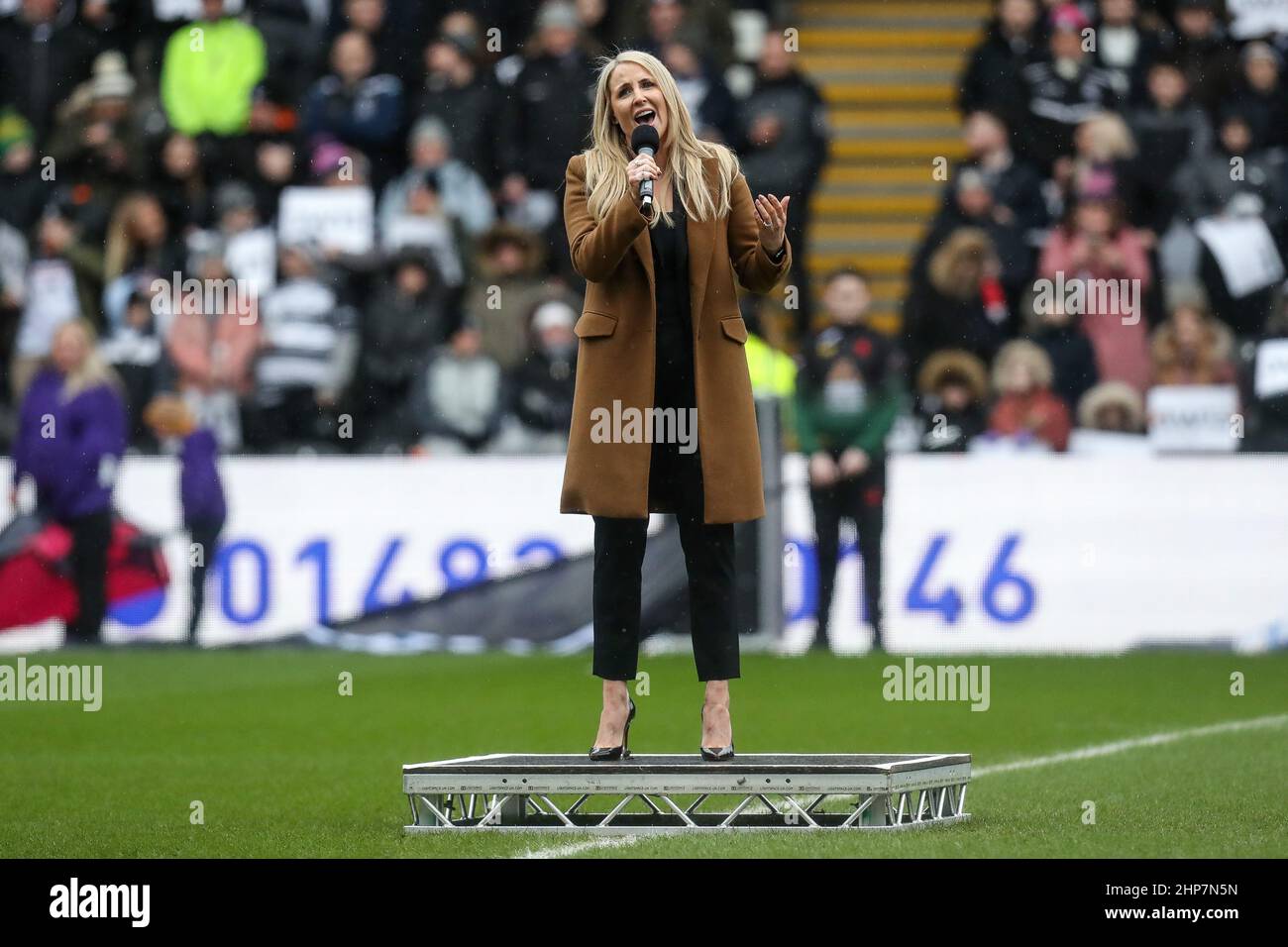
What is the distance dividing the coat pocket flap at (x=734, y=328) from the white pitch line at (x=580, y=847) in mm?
1539

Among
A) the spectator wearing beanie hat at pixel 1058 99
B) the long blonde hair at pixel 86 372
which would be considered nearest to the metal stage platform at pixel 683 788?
the long blonde hair at pixel 86 372

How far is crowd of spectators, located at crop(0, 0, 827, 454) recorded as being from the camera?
1681cm

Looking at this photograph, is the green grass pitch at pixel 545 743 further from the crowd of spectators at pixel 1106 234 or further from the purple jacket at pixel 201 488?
the crowd of spectators at pixel 1106 234

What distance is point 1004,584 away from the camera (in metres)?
15.5

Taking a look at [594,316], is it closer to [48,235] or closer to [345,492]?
[345,492]

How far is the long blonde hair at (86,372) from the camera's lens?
16.4 m

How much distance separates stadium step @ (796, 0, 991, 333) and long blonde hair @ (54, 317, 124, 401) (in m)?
5.50

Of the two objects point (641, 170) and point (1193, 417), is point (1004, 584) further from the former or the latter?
point (641, 170)

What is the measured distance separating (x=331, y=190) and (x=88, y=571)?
10.9 ft

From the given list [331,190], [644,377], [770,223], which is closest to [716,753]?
[644,377]

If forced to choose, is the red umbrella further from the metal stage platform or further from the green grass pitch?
the metal stage platform

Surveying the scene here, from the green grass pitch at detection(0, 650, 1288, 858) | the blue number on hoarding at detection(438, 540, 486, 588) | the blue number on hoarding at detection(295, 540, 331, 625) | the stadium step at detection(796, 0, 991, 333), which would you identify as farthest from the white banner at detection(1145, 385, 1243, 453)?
the blue number on hoarding at detection(295, 540, 331, 625)

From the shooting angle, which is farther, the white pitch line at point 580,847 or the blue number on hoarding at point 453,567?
the blue number on hoarding at point 453,567
